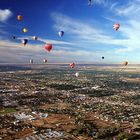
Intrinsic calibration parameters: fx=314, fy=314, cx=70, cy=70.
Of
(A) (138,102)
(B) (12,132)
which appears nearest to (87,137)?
(B) (12,132)

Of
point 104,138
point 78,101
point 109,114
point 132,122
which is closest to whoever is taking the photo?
point 104,138

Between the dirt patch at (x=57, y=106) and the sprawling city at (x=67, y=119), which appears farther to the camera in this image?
the dirt patch at (x=57, y=106)

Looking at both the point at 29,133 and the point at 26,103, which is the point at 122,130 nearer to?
the point at 29,133

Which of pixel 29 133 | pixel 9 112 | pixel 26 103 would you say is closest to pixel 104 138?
pixel 29 133

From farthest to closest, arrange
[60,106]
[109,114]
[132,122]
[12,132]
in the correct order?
[60,106]
[109,114]
[132,122]
[12,132]

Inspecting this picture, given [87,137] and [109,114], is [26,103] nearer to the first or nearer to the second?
[109,114]

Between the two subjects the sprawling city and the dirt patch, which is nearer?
the sprawling city

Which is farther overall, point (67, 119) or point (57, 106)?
A: point (57, 106)

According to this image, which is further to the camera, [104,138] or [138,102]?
[138,102]

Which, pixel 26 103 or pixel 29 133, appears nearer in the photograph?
pixel 29 133
